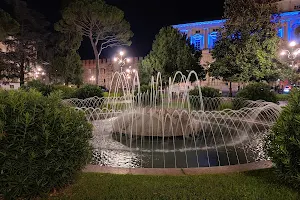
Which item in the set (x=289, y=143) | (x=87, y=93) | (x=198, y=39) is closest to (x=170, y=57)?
(x=87, y=93)

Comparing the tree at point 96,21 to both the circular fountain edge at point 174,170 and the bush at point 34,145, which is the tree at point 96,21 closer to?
the circular fountain edge at point 174,170

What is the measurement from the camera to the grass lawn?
381 centimetres

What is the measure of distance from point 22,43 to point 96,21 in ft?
36.5

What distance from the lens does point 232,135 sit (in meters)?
8.95

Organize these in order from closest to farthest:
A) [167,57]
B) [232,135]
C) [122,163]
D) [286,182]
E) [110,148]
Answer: [286,182], [122,163], [110,148], [232,135], [167,57]

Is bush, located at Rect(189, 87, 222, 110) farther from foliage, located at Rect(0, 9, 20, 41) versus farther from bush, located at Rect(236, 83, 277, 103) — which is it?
foliage, located at Rect(0, 9, 20, 41)

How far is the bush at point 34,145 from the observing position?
3295 mm

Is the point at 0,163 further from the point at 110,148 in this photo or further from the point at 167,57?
the point at 167,57

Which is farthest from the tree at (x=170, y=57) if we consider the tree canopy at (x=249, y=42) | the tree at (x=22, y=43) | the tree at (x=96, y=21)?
the tree at (x=22, y=43)

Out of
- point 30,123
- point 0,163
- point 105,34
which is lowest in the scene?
point 0,163

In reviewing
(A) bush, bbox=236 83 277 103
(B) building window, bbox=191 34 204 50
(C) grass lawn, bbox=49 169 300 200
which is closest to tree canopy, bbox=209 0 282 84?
(A) bush, bbox=236 83 277 103

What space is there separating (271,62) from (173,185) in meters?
18.9

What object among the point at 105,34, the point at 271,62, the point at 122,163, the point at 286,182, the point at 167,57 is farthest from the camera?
the point at 105,34

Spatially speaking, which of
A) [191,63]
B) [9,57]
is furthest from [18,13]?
[191,63]
